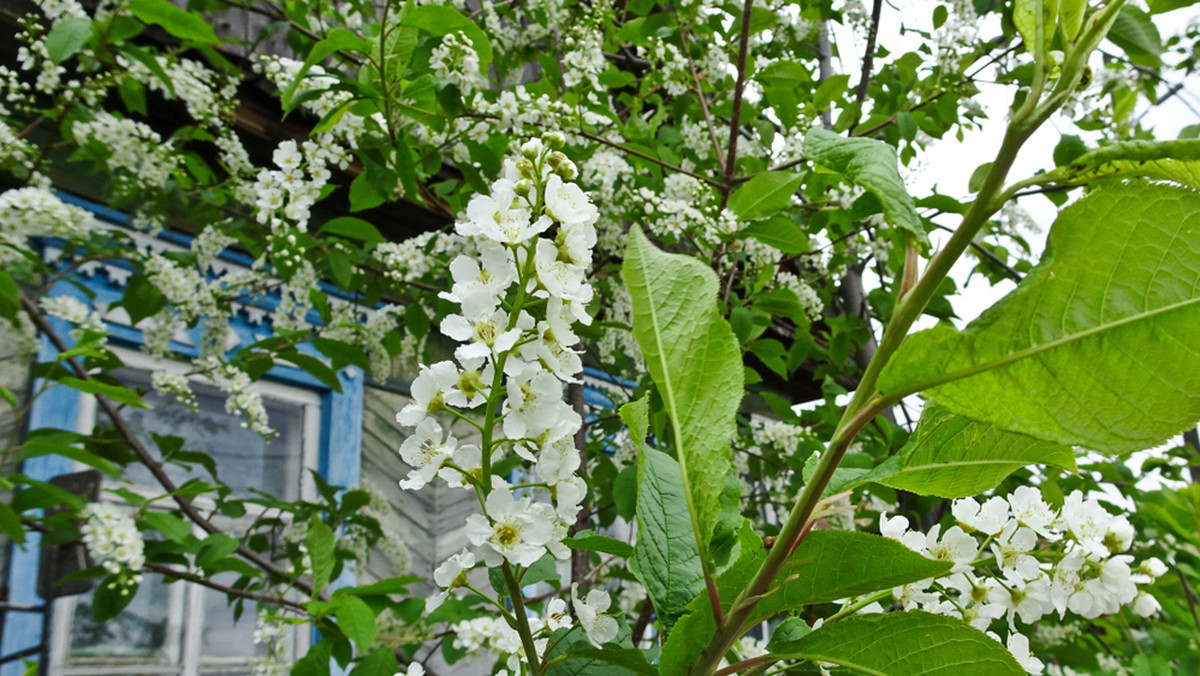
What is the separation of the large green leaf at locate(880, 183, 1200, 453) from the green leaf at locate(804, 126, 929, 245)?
81mm

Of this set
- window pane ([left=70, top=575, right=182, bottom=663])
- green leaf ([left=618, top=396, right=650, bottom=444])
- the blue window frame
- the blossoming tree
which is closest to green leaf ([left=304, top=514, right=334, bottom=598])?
the blossoming tree

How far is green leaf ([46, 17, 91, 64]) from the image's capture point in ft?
6.19

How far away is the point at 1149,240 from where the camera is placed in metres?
0.40

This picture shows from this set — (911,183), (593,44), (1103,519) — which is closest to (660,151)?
(593,44)

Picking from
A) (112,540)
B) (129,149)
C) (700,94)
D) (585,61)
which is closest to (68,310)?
(129,149)

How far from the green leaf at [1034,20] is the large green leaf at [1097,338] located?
122mm

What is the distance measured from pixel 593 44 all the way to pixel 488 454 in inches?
80.4

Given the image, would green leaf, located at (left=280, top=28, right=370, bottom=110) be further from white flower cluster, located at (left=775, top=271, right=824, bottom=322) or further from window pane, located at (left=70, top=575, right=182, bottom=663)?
window pane, located at (left=70, top=575, right=182, bottom=663)

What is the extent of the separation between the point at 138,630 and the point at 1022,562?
2816 mm

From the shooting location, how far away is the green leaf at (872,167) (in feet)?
1.52

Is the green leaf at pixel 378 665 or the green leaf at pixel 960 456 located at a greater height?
the green leaf at pixel 960 456

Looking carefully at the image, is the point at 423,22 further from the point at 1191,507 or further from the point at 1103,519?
the point at 1191,507

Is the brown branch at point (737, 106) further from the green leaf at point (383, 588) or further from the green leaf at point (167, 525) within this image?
the green leaf at point (167, 525)

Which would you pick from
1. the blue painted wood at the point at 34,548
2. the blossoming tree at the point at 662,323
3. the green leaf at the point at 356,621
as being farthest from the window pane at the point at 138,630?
the green leaf at the point at 356,621
